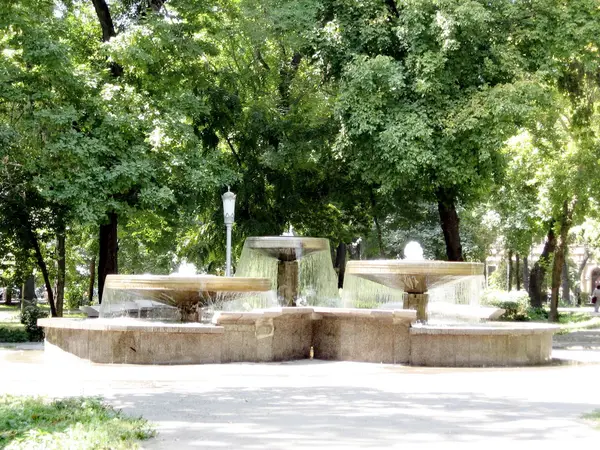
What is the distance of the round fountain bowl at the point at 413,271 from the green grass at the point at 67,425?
7.53 m

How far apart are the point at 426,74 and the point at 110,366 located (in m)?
13.2

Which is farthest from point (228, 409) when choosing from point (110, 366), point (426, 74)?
point (426, 74)

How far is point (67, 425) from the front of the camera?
23.6ft

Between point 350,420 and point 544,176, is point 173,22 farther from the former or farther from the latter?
point 350,420

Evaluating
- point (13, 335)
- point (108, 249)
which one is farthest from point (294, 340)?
point (108, 249)

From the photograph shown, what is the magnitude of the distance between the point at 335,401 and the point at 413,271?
5991mm

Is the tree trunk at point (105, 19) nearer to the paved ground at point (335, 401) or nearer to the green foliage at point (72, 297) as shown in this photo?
the paved ground at point (335, 401)

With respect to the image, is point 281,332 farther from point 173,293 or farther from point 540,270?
point 540,270

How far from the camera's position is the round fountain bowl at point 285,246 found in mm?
18531

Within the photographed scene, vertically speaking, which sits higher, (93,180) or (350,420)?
(93,180)

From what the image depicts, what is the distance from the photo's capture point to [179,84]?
84.6 ft

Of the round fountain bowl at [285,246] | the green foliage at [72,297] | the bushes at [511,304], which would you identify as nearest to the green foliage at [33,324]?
the round fountain bowl at [285,246]

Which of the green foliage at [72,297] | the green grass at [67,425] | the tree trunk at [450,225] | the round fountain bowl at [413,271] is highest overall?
the tree trunk at [450,225]

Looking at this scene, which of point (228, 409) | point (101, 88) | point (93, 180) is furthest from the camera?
point (101, 88)
